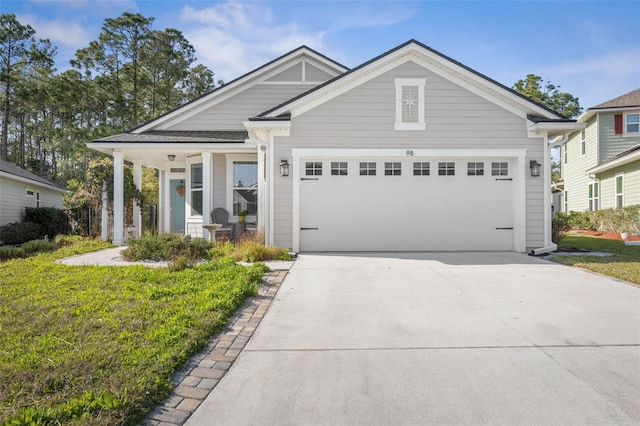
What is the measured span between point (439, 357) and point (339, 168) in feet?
22.1

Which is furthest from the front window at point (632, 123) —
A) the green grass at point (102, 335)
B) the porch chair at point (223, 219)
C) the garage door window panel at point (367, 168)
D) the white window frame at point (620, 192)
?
the green grass at point (102, 335)

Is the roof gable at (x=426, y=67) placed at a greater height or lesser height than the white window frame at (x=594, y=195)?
greater

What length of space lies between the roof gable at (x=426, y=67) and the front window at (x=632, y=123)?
482 inches

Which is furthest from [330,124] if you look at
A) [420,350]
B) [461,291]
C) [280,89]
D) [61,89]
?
[61,89]

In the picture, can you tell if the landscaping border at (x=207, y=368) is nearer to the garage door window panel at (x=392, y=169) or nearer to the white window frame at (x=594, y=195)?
the garage door window panel at (x=392, y=169)

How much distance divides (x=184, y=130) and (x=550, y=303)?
1148 cm

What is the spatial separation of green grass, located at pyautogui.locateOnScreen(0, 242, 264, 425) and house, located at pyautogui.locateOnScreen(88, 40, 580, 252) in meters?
3.37

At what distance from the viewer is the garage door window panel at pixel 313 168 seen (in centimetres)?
959

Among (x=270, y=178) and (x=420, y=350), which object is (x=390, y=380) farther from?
(x=270, y=178)

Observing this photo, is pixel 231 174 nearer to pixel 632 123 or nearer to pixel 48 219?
pixel 48 219

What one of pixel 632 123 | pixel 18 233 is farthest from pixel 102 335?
pixel 632 123

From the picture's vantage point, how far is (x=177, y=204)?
13.7 metres

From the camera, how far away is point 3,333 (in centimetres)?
366

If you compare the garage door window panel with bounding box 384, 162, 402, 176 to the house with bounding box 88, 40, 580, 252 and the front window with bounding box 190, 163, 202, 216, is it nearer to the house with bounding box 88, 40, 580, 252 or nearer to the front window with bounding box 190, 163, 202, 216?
the house with bounding box 88, 40, 580, 252
